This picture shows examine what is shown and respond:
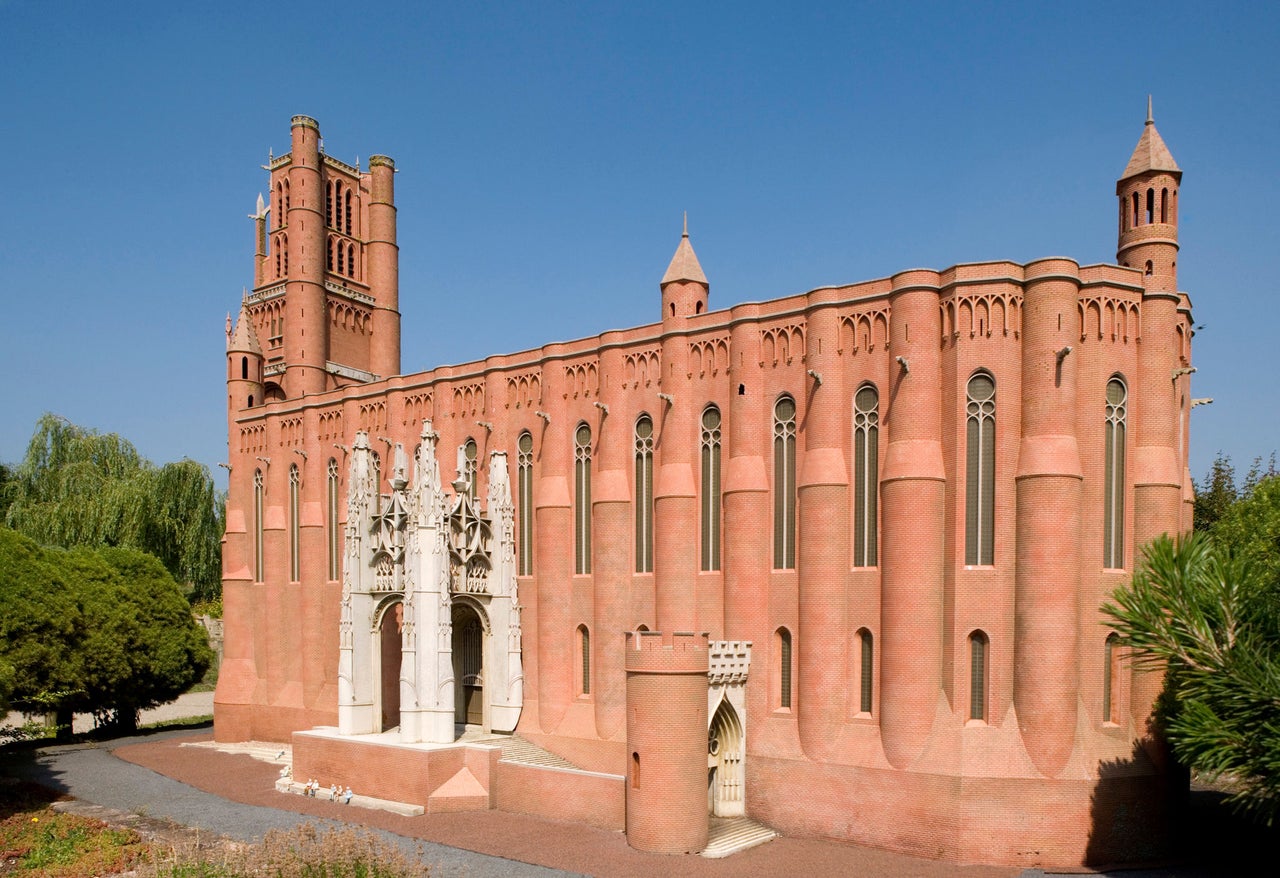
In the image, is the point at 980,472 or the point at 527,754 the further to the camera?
the point at 527,754

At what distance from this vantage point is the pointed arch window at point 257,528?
3788cm

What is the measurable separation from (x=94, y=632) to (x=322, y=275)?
15721mm

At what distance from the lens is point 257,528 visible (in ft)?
125

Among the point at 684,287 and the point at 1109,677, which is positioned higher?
the point at 684,287

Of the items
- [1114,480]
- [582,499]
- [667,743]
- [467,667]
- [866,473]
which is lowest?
[467,667]

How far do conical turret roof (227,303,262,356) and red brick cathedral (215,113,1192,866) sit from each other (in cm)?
1090

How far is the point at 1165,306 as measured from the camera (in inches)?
881

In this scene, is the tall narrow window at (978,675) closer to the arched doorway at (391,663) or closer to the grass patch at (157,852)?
the grass patch at (157,852)

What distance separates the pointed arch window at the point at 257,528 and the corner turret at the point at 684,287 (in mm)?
19677

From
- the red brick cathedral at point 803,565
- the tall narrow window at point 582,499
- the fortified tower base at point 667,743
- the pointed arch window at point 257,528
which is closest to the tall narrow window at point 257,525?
the pointed arch window at point 257,528

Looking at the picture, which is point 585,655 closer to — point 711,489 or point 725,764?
point 725,764

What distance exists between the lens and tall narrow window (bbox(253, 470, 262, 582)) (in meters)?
37.9

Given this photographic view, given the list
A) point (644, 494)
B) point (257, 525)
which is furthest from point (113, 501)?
point (644, 494)

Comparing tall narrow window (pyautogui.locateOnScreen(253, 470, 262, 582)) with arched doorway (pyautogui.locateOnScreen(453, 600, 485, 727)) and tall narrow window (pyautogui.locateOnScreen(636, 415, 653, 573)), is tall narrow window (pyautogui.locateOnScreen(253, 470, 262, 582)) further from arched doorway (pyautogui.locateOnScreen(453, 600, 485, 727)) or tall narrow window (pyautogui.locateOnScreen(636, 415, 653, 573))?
tall narrow window (pyautogui.locateOnScreen(636, 415, 653, 573))
